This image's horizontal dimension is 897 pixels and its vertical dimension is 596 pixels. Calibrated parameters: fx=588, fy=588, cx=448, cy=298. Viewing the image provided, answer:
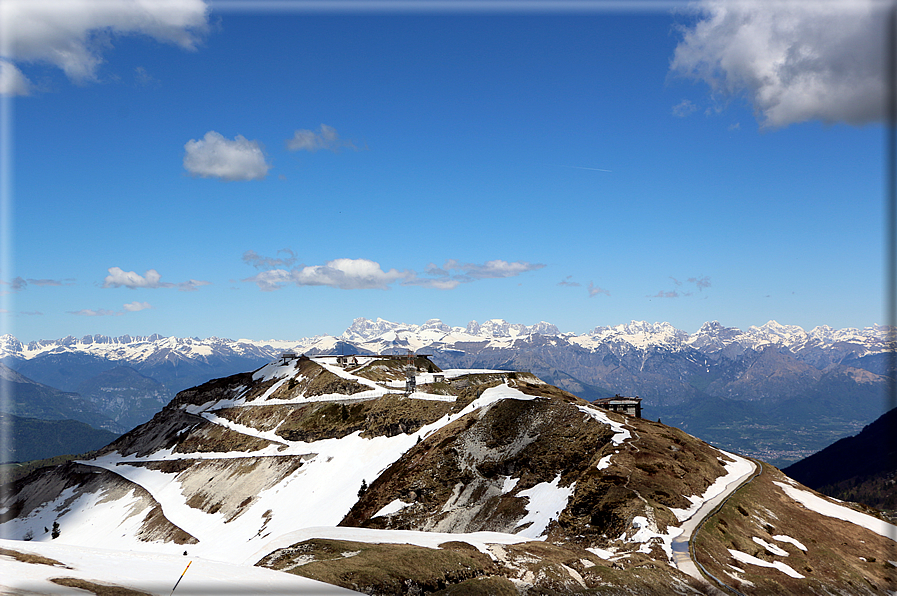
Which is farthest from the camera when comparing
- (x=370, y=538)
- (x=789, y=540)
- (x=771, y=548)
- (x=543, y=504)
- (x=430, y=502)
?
(x=430, y=502)

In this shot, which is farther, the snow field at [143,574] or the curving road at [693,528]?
the curving road at [693,528]

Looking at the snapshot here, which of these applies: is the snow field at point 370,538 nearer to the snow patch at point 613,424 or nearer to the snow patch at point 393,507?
the snow patch at point 393,507

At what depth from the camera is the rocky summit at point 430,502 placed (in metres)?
46.0

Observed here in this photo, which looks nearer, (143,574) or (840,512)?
(143,574)

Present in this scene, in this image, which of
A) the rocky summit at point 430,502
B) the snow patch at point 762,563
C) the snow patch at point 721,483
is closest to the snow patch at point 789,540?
the rocky summit at point 430,502

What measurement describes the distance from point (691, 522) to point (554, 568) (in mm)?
27156

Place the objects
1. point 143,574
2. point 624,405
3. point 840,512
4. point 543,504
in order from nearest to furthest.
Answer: point 143,574, point 543,504, point 840,512, point 624,405

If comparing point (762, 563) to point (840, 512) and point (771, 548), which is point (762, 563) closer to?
point (771, 548)

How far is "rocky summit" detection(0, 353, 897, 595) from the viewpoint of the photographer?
46031 millimetres

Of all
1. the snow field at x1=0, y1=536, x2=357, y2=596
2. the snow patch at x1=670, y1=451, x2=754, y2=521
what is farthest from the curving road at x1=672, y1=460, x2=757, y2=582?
the snow field at x1=0, y1=536, x2=357, y2=596

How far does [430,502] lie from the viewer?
9269 cm

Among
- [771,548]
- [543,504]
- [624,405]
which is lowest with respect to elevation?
[771,548]

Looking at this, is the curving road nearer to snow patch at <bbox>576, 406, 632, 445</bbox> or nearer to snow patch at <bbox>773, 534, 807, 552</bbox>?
snow patch at <bbox>773, 534, 807, 552</bbox>

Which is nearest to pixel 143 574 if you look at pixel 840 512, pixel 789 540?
pixel 789 540
